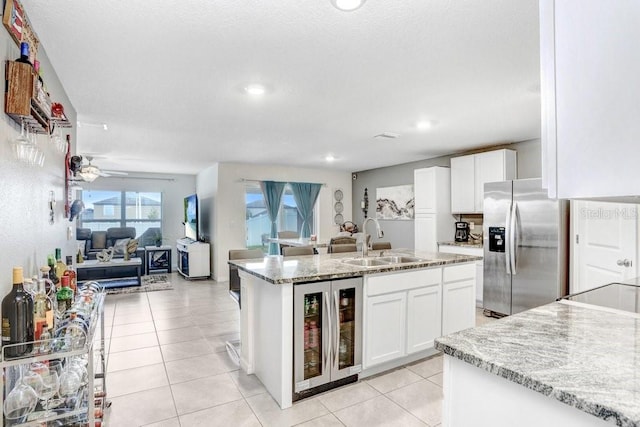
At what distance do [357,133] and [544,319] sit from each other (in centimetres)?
327

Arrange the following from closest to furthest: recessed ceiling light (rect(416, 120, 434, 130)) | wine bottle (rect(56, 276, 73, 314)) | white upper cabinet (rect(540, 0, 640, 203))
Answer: white upper cabinet (rect(540, 0, 640, 203))
wine bottle (rect(56, 276, 73, 314))
recessed ceiling light (rect(416, 120, 434, 130))

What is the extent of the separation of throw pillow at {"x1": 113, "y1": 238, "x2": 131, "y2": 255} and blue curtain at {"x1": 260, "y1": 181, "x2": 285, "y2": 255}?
9.45 feet

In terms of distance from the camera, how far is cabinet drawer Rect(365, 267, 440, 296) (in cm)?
271

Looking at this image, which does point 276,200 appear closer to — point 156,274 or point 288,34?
point 156,274

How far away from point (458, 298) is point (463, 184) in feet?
8.22

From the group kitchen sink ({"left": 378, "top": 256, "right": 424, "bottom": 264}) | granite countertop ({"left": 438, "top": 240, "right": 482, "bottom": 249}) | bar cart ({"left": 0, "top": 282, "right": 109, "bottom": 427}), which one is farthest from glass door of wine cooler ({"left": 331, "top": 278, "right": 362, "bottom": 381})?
granite countertop ({"left": 438, "top": 240, "right": 482, "bottom": 249})

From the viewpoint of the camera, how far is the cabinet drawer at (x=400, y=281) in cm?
271

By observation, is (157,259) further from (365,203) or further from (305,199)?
(365,203)

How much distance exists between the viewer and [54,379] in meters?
1.47

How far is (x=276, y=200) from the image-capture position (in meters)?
7.31

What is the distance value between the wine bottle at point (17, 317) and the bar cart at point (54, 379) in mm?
21

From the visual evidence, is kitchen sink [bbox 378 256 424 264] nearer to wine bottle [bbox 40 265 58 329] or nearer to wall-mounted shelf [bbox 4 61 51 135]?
wine bottle [bbox 40 265 58 329]

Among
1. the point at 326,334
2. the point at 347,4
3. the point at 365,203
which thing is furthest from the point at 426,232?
the point at 347,4

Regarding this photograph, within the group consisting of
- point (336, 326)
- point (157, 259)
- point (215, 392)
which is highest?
point (336, 326)
